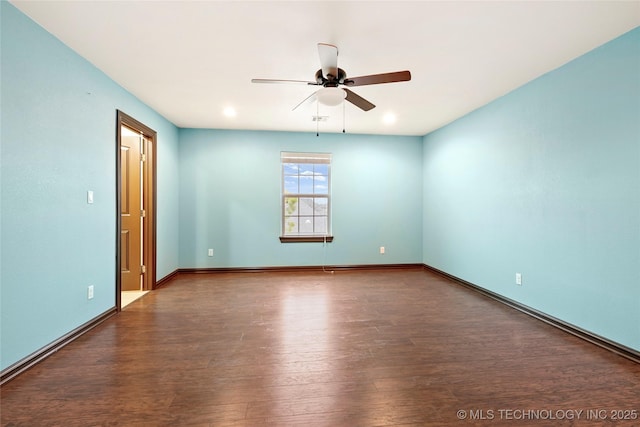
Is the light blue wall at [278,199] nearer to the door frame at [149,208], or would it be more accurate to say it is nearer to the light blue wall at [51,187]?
the door frame at [149,208]

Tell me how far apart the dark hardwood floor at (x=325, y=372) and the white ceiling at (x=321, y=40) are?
7.99ft

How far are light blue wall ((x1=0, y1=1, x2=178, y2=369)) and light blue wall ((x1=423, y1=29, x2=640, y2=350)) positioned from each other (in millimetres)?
4364

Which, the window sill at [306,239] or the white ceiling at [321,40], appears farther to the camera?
the window sill at [306,239]

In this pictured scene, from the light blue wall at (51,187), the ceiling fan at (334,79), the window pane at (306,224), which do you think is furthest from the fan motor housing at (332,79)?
the window pane at (306,224)

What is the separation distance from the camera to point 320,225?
5098mm

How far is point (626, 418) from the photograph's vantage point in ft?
4.87

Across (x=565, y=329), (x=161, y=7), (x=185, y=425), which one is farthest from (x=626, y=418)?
(x=161, y=7)

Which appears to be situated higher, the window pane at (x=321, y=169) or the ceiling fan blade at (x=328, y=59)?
the ceiling fan blade at (x=328, y=59)

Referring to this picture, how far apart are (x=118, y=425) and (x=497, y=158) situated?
4.20m

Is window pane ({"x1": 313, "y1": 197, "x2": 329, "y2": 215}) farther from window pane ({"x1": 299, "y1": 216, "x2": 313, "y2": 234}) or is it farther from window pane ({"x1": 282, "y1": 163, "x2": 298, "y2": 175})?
window pane ({"x1": 282, "y1": 163, "x2": 298, "y2": 175})

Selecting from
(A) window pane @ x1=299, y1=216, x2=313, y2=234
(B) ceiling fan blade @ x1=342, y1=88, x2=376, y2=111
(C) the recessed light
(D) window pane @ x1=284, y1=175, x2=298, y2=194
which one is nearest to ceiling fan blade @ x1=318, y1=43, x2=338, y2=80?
(B) ceiling fan blade @ x1=342, y1=88, x2=376, y2=111

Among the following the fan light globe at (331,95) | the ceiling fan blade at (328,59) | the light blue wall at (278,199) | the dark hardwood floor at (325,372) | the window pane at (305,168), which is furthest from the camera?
the window pane at (305,168)

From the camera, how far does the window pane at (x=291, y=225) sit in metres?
5.00

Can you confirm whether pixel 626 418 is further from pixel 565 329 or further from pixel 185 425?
pixel 185 425
